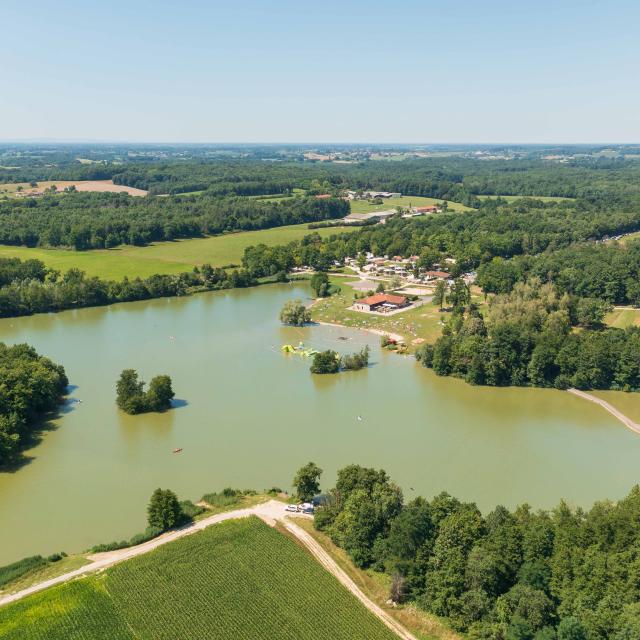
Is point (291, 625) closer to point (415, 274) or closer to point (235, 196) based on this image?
point (415, 274)

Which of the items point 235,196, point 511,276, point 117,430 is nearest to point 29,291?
point 117,430

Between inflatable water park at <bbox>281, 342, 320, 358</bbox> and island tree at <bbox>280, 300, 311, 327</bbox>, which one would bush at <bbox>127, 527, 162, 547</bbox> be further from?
island tree at <bbox>280, 300, 311, 327</bbox>

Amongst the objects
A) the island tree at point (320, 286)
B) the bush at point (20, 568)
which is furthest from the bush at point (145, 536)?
the island tree at point (320, 286)

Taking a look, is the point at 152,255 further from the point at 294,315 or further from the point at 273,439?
the point at 273,439

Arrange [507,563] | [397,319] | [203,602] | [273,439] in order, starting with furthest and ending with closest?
[397,319] < [273,439] < [203,602] < [507,563]

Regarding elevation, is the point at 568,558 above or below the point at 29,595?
above

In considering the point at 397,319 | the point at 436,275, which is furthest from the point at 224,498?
the point at 436,275
